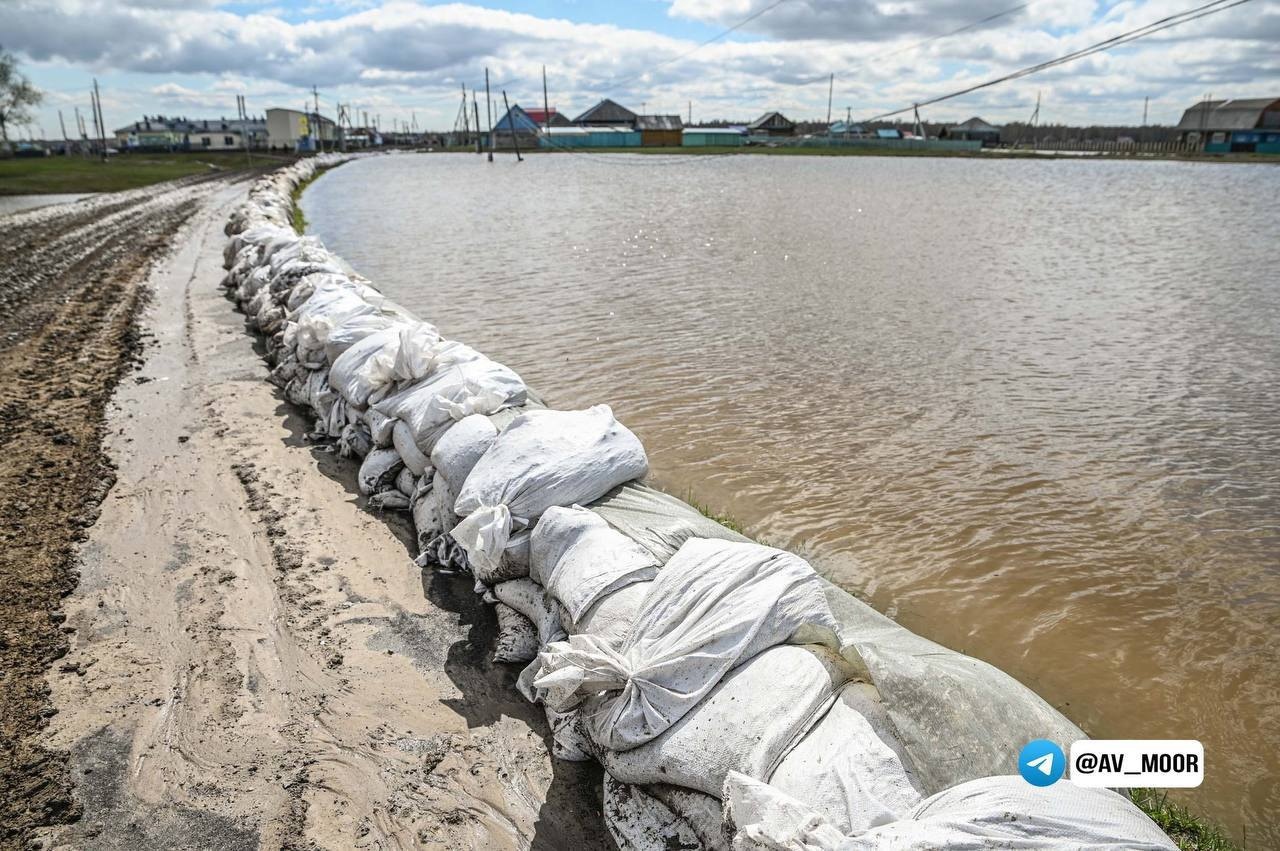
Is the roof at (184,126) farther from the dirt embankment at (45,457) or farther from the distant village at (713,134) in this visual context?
the dirt embankment at (45,457)

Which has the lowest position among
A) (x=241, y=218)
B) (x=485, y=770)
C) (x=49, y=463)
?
(x=485, y=770)

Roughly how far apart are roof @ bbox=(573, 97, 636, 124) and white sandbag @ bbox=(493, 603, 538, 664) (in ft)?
242

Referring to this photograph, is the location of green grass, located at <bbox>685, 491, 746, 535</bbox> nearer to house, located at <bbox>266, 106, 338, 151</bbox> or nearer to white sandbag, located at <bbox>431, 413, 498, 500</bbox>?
white sandbag, located at <bbox>431, 413, 498, 500</bbox>

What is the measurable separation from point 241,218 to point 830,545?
12.2 m

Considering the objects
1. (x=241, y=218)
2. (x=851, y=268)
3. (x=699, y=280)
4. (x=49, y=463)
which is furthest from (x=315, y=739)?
(x=241, y=218)

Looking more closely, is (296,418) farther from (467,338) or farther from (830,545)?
(830,545)

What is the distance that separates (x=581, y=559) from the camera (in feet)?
8.54

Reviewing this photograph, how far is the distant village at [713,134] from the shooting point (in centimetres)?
5359

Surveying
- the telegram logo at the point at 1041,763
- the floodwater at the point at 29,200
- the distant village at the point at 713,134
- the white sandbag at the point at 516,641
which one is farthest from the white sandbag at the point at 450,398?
the distant village at the point at 713,134

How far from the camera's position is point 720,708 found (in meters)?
1.99

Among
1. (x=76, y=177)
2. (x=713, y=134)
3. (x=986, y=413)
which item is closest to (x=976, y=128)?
(x=713, y=134)

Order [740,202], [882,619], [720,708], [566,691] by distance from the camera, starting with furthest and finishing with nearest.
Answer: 1. [740,202]
2. [882,619]
3. [566,691]
4. [720,708]

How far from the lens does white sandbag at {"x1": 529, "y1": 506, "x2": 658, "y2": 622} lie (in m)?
2.46

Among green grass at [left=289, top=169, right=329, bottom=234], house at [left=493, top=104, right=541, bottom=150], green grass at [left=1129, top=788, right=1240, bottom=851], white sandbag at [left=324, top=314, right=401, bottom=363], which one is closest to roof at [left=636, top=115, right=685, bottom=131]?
house at [left=493, top=104, right=541, bottom=150]
